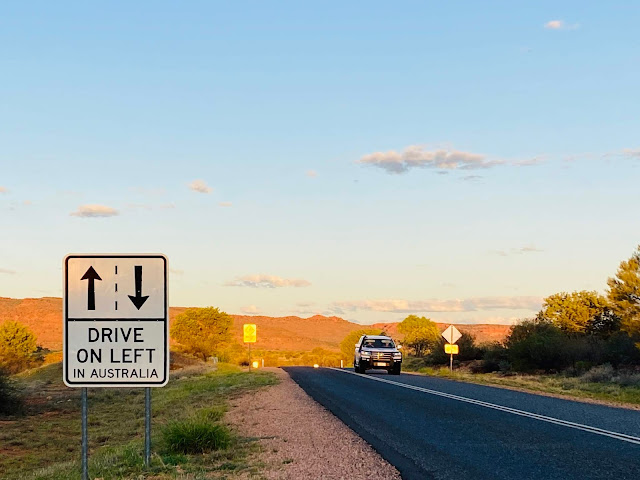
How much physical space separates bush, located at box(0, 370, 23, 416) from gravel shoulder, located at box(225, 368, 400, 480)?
15018 mm

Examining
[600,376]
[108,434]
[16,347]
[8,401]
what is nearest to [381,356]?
[600,376]

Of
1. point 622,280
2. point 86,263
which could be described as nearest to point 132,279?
point 86,263

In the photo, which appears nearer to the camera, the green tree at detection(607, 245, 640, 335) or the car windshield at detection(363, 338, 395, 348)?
the car windshield at detection(363, 338, 395, 348)

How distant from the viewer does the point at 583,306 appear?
171 feet

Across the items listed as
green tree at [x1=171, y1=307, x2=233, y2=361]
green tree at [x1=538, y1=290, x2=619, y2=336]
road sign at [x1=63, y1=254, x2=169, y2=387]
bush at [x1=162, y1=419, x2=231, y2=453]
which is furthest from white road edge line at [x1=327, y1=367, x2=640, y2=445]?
green tree at [x1=171, y1=307, x2=233, y2=361]

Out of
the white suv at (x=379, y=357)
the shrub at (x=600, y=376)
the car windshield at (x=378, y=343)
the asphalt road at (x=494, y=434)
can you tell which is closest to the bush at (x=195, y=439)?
the asphalt road at (x=494, y=434)

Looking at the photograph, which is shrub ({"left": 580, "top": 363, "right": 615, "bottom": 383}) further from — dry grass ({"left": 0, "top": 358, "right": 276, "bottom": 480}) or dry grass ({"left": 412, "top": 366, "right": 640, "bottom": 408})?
dry grass ({"left": 0, "top": 358, "right": 276, "bottom": 480})

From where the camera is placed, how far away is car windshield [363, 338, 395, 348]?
35812 millimetres

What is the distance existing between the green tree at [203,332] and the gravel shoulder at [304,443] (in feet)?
217

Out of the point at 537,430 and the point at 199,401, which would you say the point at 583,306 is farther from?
the point at 537,430

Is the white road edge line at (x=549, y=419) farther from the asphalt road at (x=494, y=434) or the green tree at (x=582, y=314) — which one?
the green tree at (x=582, y=314)

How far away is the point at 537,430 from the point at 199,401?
15076 mm

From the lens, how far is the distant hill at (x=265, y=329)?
138m

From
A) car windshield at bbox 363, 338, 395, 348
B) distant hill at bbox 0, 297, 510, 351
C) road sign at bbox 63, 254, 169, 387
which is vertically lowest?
distant hill at bbox 0, 297, 510, 351
